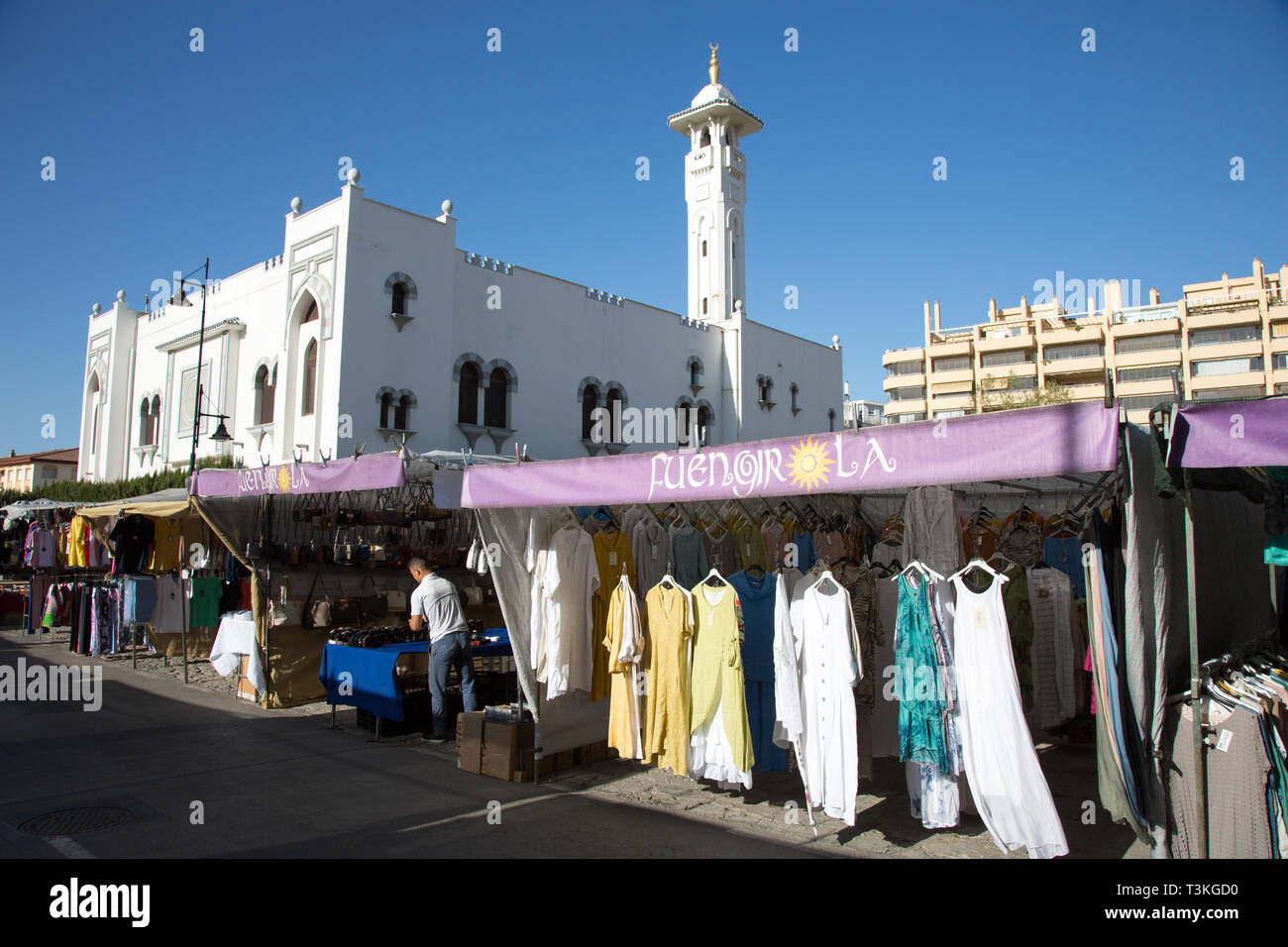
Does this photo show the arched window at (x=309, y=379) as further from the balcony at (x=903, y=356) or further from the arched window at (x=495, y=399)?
the balcony at (x=903, y=356)

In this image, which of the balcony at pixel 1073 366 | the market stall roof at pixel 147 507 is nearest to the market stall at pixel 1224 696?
the market stall roof at pixel 147 507

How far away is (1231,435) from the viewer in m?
3.21

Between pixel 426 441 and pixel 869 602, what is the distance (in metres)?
16.5

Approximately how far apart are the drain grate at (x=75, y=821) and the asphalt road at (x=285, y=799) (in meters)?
0.08

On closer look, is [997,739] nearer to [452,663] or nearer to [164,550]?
[452,663]

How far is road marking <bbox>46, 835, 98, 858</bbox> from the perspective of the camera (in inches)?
181

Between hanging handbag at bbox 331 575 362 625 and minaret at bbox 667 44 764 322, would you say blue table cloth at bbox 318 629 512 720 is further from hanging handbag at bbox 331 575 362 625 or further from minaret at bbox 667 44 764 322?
minaret at bbox 667 44 764 322

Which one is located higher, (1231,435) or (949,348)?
(949,348)

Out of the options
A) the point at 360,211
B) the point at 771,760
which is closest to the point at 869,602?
the point at 771,760

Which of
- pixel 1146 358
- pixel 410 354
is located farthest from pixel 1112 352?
pixel 410 354

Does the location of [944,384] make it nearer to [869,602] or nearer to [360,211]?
[360,211]

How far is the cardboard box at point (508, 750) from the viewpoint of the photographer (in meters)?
6.08

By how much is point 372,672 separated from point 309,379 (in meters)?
14.3
